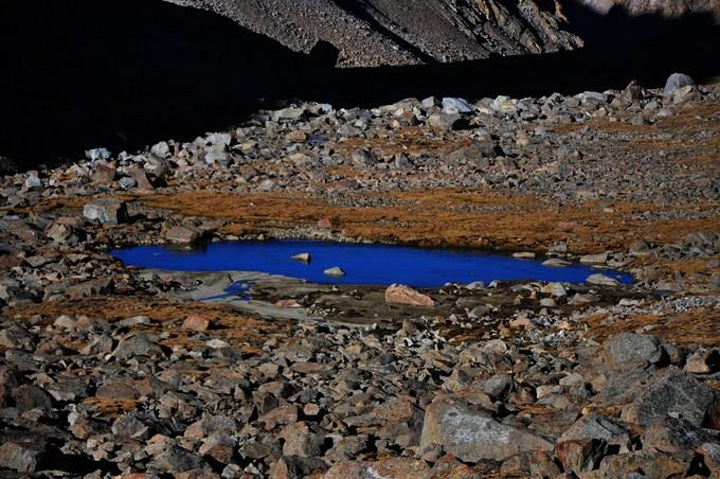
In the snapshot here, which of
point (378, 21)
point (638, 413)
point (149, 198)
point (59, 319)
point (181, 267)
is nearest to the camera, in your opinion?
point (638, 413)

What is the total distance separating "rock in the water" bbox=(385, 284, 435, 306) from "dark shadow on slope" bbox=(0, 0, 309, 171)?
64.5ft

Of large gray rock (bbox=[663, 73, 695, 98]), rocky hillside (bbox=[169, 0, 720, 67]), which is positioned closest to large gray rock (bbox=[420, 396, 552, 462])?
large gray rock (bbox=[663, 73, 695, 98])

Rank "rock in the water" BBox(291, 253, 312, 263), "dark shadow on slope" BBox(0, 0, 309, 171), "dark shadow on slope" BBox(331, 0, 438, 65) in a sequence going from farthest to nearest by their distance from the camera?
"dark shadow on slope" BBox(331, 0, 438, 65), "dark shadow on slope" BBox(0, 0, 309, 171), "rock in the water" BBox(291, 253, 312, 263)

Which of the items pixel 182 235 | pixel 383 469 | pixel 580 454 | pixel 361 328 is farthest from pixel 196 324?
pixel 580 454

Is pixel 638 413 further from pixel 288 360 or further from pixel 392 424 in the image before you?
pixel 288 360

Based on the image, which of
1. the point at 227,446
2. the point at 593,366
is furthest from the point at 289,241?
the point at 227,446

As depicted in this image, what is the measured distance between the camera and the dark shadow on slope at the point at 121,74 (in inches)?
1615

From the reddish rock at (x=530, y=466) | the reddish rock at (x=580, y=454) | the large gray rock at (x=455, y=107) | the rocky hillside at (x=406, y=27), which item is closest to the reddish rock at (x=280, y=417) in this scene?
the reddish rock at (x=530, y=466)

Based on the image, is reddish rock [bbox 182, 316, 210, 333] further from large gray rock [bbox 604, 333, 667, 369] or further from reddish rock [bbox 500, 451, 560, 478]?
reddish rock [bbox 500, 451, 560, 478]

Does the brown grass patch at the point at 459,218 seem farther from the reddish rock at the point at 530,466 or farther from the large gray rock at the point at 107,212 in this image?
the reddish rock at the point at 530,466

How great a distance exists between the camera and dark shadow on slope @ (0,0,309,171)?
4103 centimetres

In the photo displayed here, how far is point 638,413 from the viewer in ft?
35.4

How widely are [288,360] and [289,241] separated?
10585mm

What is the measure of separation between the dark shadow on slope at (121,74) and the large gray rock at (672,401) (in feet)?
92.9
